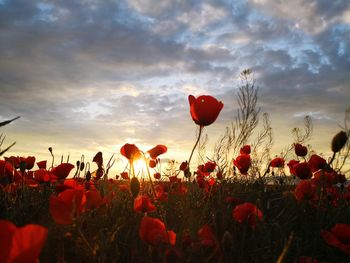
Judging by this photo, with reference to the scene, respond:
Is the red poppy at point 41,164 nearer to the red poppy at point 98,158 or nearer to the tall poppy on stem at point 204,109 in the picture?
the red poppy at point 98,158

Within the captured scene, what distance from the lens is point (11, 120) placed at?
1391 mm

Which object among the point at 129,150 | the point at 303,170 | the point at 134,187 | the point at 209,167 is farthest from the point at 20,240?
the point at 209,167

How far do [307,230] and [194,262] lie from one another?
128 centimetres

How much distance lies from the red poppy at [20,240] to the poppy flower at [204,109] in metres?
1.81

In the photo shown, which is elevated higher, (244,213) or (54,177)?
(54,177)

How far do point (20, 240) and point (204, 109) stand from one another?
1.83m

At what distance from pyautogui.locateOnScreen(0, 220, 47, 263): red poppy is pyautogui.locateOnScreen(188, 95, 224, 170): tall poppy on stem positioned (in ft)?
5.78

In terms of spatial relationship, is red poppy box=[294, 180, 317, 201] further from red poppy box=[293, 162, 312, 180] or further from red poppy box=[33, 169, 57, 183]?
red poppy box=[33, 169, 57, 183]

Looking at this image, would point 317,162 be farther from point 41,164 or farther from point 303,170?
point 41,164

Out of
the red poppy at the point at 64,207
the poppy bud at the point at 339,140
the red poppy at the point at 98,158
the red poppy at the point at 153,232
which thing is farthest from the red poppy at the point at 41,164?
the poppy bud at the point at 339,140

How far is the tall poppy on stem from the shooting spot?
2.50 metres

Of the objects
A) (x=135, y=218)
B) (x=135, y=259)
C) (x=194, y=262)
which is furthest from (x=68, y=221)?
(x=135, y=218)

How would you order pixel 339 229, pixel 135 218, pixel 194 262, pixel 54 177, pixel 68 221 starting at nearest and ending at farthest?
pixel 68 221 → pixel 194 262 → pixel 339 229 → pixel 135 218 → pixel 54 177

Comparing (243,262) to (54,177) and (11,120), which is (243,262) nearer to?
(11,120)
